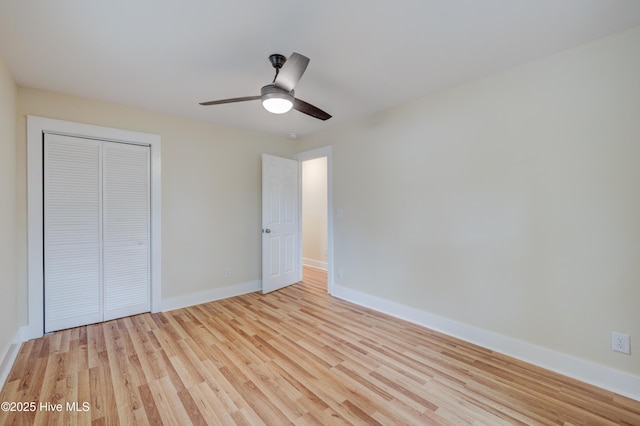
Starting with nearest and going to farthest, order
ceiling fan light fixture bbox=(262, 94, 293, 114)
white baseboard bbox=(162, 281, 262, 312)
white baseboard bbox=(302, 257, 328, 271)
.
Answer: ceiling fan light fixture bbox=(262, 94, 293, 114)
white baseboard bbox=(162, 281, 262, 312)
white baseboard bbox=(302, 257, 328, 271)

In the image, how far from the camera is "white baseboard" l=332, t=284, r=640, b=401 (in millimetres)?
1889

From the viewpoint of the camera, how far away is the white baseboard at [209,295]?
3427 mm

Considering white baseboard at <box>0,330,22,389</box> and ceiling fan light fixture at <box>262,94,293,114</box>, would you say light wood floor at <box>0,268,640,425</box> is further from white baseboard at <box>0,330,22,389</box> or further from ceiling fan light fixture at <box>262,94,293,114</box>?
ceiling fan light fixture at <box>262,94,293,114</box>

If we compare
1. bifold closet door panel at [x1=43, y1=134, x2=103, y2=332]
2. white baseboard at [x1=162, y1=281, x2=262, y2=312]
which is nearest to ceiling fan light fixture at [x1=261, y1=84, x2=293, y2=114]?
bifold closet door panel at [x1=43, y1=134, x2=103, y2=332]

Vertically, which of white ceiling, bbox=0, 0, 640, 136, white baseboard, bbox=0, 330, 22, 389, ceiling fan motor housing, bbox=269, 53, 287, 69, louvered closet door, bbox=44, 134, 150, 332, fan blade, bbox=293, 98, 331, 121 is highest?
white ceiling, bbox=0, 0, 640, 136

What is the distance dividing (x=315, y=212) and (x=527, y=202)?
4.02 meters

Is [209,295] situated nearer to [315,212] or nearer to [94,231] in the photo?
[94,231]

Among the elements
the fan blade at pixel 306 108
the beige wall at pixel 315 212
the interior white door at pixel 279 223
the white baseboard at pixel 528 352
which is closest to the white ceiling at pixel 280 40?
the fan blade at pixel 306 108

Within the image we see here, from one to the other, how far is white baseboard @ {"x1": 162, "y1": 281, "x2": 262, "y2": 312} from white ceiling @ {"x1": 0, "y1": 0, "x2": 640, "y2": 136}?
239 cm

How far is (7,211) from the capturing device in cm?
230

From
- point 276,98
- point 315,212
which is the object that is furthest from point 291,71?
point 315,212

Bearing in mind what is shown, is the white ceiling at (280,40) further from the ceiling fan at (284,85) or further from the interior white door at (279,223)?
the interior white door at (279,223)

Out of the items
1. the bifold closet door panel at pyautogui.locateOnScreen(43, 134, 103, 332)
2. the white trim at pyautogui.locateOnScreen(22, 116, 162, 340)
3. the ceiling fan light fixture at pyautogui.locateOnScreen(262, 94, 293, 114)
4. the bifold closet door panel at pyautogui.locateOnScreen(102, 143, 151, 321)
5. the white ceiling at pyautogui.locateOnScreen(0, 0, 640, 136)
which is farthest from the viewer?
the bifold closet door panel at pyautogui.locateOnScreen(102, 143, 151, 321)

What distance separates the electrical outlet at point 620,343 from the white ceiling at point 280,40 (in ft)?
6.73
